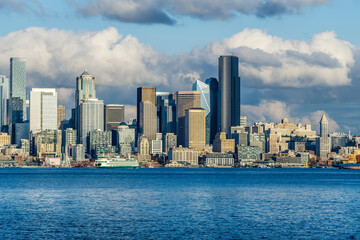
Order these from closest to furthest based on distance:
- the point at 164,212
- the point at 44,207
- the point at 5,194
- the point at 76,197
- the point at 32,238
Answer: the point at 32,238
the point at 164,212
the point at 44,207
the point at 76,197
the point at 5,194

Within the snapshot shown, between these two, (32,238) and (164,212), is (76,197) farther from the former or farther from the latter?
(32,238)

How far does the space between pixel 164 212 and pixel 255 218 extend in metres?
12.6

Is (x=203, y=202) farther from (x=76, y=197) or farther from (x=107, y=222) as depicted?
(x=107, y=222)

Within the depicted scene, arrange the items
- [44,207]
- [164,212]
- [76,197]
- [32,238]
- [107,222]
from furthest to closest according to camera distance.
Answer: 1. [76,197]
2. [44,207]
3. [164,212]
4. [107,222]
5. [32,238]

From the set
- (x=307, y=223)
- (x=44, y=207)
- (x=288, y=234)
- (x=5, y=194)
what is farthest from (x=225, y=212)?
(x=5, y=194)

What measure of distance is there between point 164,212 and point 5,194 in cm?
4395

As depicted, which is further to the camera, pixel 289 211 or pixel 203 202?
pixel 203 202

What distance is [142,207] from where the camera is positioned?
89.1 meters

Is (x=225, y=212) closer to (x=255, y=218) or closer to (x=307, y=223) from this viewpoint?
(x=255, y=218)

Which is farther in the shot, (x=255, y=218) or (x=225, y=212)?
(x=225, y=212)

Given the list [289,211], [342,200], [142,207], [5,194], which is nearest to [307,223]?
[289,211]

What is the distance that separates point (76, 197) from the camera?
10756cm

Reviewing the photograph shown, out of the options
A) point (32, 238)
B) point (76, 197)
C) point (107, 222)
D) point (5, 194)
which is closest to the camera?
point (32, 238)

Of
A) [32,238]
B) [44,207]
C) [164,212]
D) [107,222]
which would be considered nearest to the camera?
[32,238]
